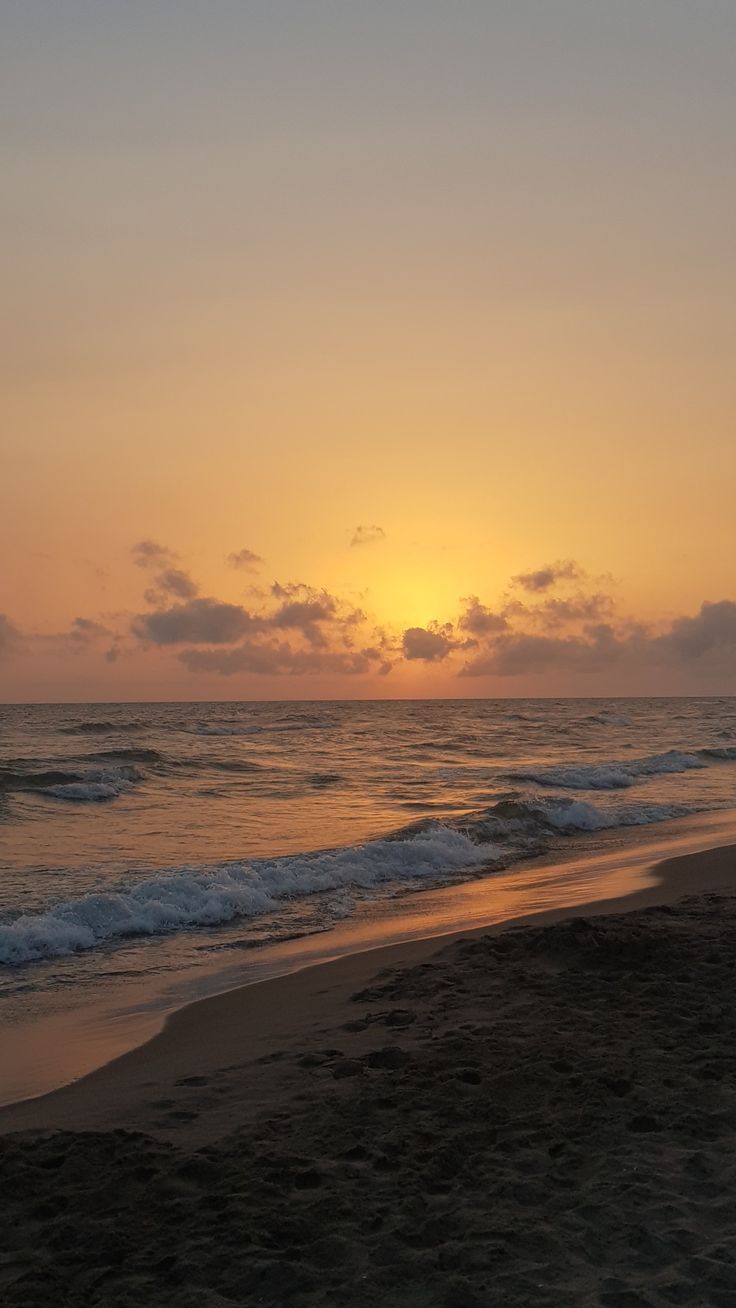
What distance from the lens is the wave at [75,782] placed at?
946 inches

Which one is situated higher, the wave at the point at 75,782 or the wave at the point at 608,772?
the wave at the point at 75,782

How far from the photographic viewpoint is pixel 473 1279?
384cm

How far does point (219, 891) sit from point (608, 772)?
18238mm

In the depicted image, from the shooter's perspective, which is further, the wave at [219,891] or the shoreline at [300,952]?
the wave at [219,891]

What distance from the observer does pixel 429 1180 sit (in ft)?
15.1

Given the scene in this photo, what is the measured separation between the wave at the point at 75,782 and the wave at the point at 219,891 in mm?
10289

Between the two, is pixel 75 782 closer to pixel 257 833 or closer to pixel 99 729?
pixel 257 833

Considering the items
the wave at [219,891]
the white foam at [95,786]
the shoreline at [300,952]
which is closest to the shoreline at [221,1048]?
the shoreline at [300,952]

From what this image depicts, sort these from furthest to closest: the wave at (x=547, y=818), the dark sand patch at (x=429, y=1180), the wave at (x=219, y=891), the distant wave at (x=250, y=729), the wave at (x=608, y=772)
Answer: the distant wave at (x=250, y=729), the wave at (x=608, y=772), the wave at (x=547, y=818), the wave at (x=219, y=891), the dark sand patch at (x=429, y=1180)

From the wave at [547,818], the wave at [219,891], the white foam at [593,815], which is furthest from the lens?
the white foam at [593,815]

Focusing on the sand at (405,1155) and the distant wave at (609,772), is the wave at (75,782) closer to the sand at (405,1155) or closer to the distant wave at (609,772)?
the distant wave at (609,772)

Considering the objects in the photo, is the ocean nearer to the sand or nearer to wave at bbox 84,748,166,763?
wave at bbox 84,748,166,763

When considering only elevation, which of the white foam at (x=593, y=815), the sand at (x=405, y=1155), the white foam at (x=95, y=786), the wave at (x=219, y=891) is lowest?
the white foam at (x=593, y=815)

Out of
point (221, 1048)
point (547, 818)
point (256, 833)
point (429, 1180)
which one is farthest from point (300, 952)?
point (547, 818)
